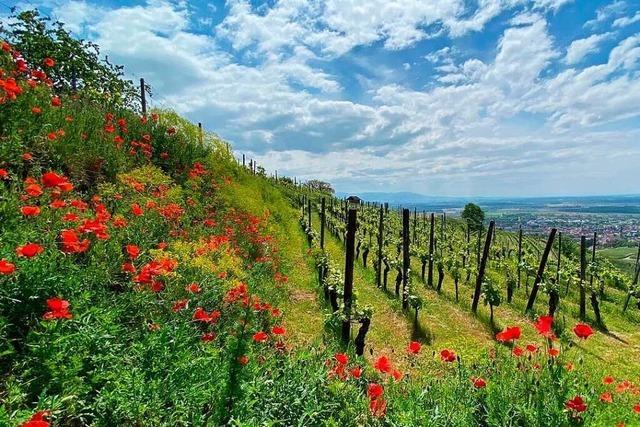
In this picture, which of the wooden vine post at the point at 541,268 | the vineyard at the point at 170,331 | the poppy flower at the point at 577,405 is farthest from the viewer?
the wooden vine post at the point at 541,268

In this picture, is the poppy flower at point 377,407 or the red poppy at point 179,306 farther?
the red poppy at point 179,306

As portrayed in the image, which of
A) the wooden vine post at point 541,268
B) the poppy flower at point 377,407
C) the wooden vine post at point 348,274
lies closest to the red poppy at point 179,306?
the poppy flower at point 377,407

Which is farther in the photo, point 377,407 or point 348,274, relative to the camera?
point 348,274

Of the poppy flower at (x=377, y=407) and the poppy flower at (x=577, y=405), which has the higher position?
the poppy flower at (x=577, y=405)

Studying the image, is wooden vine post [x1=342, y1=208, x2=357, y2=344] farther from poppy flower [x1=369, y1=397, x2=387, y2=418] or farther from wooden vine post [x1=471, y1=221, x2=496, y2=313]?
wooden vine post [x1=471, y1=221, x2=496, y2=313]

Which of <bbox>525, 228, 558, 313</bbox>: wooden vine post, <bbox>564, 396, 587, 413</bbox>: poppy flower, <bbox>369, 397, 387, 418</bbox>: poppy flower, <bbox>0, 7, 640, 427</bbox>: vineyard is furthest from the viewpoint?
<bbox>525, 228, 558, 313</bbox>: wooden vine post

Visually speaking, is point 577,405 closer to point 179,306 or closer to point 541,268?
point 179,306

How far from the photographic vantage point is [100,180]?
5.83 meters

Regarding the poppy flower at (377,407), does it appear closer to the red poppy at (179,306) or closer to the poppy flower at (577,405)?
the poppy flower at (577,405)

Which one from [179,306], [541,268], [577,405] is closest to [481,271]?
[541,268]

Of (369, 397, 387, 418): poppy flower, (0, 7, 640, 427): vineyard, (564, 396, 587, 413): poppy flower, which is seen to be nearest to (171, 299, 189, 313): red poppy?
(0, 7, 640, 427): vineyard

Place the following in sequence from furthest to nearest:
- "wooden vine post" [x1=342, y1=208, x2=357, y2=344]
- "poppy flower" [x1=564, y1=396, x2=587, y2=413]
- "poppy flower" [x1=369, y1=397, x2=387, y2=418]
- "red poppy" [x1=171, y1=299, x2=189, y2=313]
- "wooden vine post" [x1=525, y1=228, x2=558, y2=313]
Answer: "wooden vine post" [x1=525, y1=228, x2=558, y2=313]
"wooden vine post" [x1=342, y1=208, x2=357, y2=344]
"red poppy" [x1=171, y1=299, x2=189, y2=313]
"poppy flower" [x1=369, y1=397, x2=387, y2=418]
"poppy flower" [x1=564, y1=396, x2=587, y2=413]

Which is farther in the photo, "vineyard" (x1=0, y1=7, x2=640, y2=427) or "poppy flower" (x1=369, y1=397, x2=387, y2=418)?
"poppy flower" (x1=369, y1=397, x2=387, y2=418)

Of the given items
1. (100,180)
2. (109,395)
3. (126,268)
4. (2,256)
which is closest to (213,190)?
(100,180)
